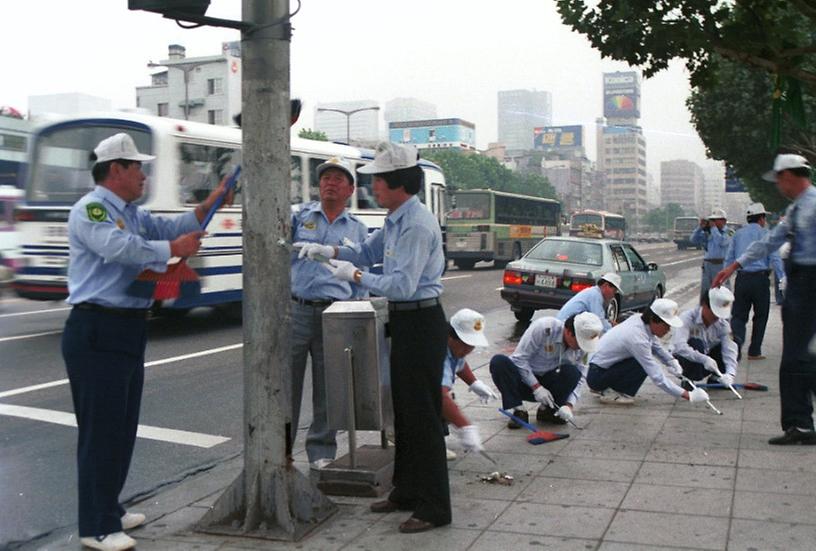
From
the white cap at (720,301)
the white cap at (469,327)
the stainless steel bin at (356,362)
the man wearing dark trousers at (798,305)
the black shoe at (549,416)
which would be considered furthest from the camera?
the white cap at (720,301)

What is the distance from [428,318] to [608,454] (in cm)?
220

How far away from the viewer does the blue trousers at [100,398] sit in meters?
4.12

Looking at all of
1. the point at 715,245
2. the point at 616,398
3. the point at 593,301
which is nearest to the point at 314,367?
the point at 593,301

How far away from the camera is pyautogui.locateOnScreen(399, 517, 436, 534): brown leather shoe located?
4371 millimetres

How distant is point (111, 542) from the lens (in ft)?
13.8

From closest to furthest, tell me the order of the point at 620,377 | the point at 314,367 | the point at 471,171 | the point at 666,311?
the point at 314,367 < the point at 666,311 < the point at 620,377 < the point at 471,171

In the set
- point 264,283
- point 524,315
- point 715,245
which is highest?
point 264,283

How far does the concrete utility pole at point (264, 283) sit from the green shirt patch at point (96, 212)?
66 centimetres

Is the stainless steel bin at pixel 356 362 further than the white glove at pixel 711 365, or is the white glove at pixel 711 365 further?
the white glove at pixel 711 365

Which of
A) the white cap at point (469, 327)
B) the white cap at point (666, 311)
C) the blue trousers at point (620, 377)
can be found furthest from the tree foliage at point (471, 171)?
the white cap at point (469, 327)

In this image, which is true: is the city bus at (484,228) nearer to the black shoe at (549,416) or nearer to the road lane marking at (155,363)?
the road lane marking at (155,363)

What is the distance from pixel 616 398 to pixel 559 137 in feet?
636

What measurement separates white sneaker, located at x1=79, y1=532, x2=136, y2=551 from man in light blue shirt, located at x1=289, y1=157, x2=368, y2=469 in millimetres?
1344

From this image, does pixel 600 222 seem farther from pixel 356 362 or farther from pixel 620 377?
pixel 356 362
